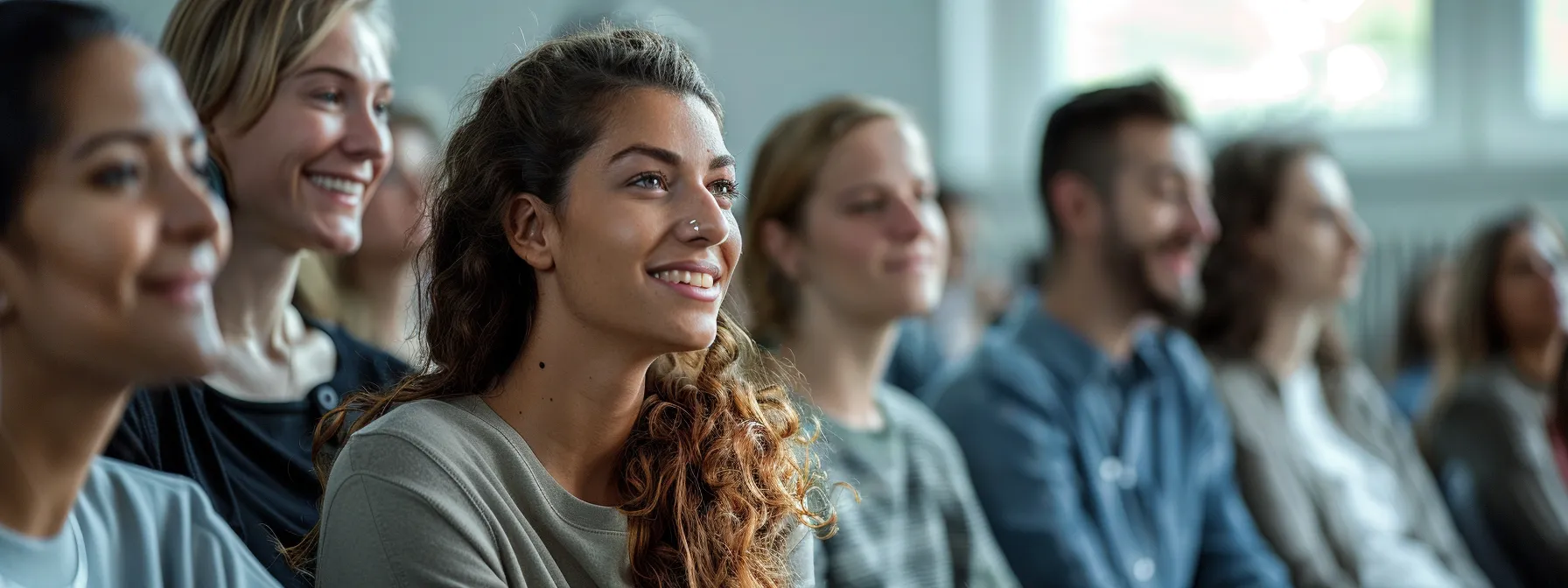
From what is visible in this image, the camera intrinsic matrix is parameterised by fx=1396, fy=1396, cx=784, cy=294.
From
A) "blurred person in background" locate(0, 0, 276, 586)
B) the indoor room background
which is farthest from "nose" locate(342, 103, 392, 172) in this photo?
the indoor room background

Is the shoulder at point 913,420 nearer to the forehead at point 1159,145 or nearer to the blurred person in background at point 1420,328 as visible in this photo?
the forehead at point 1159,145

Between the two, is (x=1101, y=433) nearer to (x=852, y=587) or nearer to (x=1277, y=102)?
(x=852, y=587)

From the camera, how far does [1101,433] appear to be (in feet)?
8.27

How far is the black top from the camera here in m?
1.40

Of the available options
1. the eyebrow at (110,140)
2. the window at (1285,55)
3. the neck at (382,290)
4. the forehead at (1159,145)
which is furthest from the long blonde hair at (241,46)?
the window at (1285,55)

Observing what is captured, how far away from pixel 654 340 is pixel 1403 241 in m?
4.55

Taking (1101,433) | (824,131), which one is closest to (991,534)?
(1101,433)

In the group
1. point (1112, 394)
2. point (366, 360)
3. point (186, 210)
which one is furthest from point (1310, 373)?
point (186, 210)

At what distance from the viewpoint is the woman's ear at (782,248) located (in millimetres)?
2248

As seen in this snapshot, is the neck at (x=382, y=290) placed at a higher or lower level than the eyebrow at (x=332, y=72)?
lower

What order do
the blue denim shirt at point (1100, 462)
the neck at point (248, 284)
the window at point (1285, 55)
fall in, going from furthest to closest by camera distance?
the window at point (1285, 55), the blue denim shirt at point (1100, 462), the neck at point (248, 284)

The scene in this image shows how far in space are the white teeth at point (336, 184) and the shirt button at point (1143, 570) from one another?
1.48 metres

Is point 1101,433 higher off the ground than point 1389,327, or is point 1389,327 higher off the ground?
point 1101,433

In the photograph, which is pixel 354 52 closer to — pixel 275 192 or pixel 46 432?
pixel 275 192
